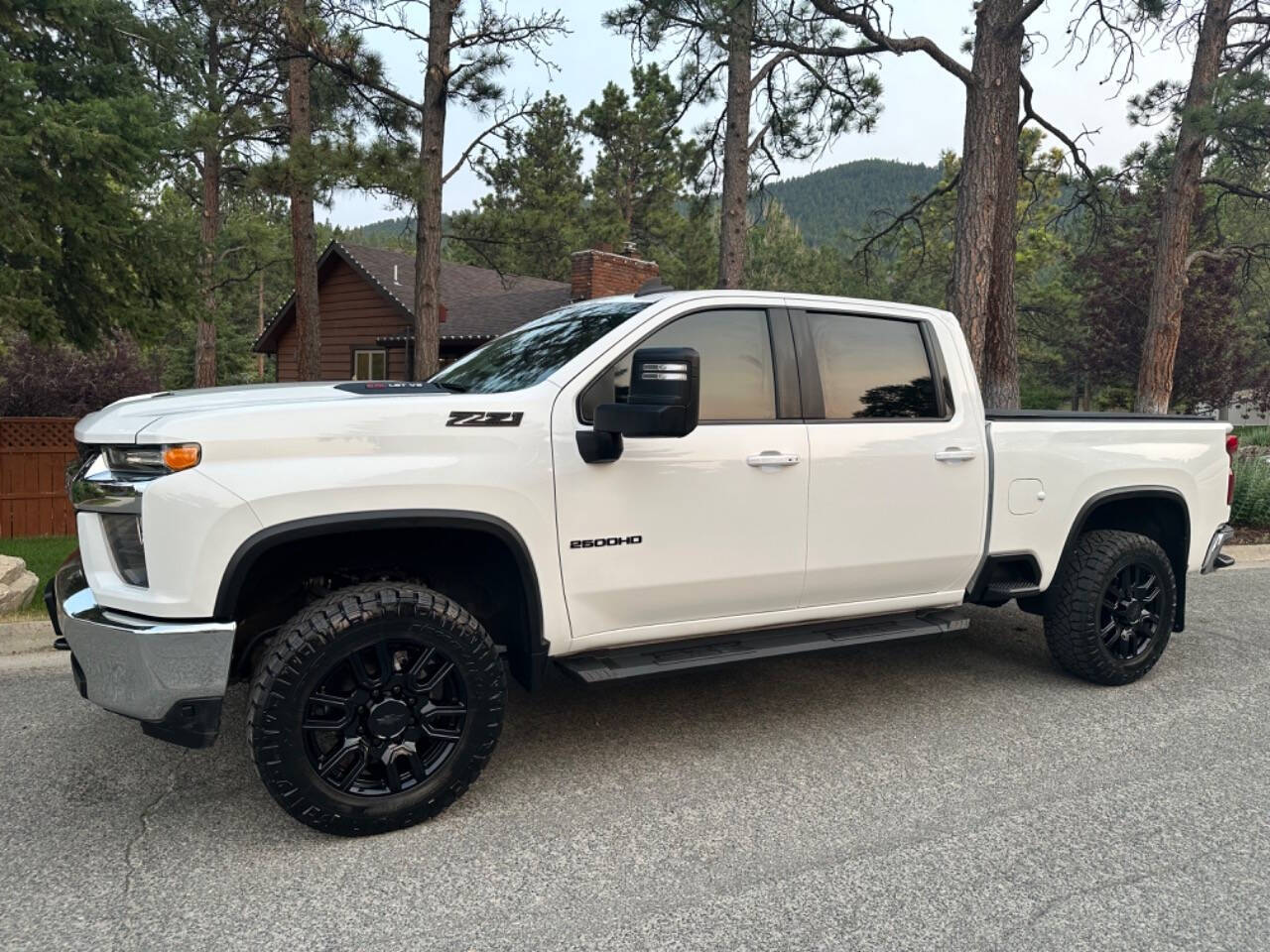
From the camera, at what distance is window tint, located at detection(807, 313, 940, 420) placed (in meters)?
4.05

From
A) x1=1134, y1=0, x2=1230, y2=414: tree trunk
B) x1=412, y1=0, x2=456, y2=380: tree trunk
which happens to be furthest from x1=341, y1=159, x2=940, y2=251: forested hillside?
x1=412, y1=0, x2=456, y2=380: tree trunk

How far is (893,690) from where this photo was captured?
475 centimetres

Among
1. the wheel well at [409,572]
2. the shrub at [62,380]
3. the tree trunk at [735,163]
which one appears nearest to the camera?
the wheel well at [409,572]

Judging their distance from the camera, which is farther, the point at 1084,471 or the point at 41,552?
the point at 41,552

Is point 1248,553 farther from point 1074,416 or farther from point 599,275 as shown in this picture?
point 599,275

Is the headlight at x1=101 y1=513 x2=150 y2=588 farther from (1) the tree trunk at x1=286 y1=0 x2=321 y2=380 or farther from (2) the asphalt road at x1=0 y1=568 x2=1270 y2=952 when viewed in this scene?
(1) the tree trunk at x1=286 y1=0 x2=321 y2=380

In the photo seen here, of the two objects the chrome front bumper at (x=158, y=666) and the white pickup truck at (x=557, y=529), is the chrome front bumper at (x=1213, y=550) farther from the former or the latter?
the chrome front bumper at (x=158, y=666)

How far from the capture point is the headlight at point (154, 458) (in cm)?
279

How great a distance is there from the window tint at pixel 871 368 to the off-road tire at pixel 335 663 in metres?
1.92

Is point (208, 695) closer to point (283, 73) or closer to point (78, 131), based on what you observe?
point (78, 131)

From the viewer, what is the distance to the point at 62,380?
14.5 metres

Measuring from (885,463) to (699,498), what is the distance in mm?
992

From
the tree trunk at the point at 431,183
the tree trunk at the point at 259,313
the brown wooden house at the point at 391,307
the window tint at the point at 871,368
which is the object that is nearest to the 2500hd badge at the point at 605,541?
the window tint at the point at 871,368

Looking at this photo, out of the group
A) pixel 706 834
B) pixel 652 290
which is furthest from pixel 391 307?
pixel 706 834
